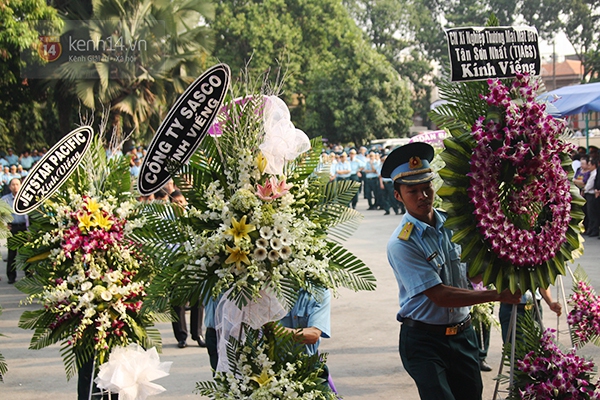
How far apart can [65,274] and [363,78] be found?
3775 centimetres

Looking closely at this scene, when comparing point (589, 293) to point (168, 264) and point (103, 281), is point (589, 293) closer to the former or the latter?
point (168, 264)

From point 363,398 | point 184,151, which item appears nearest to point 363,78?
point 363,398

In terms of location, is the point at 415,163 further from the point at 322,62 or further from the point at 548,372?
the point at 322,62

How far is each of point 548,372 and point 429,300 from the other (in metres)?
0.74

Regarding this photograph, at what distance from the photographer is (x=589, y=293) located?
4992mm

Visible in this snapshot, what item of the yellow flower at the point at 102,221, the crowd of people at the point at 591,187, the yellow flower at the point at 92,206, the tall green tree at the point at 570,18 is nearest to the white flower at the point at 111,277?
the yellow flower at the point at 102,221

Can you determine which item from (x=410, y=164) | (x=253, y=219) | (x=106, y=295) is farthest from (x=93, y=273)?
(x=410, y=164)

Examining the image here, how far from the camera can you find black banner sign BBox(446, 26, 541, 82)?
385cm

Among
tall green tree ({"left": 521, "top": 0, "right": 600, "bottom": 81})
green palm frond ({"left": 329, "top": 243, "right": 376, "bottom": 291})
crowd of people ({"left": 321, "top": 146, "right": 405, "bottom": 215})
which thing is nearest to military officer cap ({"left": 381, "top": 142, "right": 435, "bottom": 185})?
green palm frond ({"left": 329, "top": 243, "right": 376, "bottom": 291})

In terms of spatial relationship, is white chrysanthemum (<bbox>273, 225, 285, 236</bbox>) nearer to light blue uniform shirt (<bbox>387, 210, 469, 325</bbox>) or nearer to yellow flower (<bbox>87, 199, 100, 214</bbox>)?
light blue uniform shirt (<bbox>387, 210, 469, 325</bbox>)

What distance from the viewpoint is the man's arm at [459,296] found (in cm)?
378

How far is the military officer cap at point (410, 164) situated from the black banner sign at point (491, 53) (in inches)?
29.1

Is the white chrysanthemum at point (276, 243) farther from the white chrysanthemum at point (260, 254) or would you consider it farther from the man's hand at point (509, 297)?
the man's hand at point (509, 297)

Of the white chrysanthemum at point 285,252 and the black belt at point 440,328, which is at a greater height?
the white chrysanthemum at point 285,252
